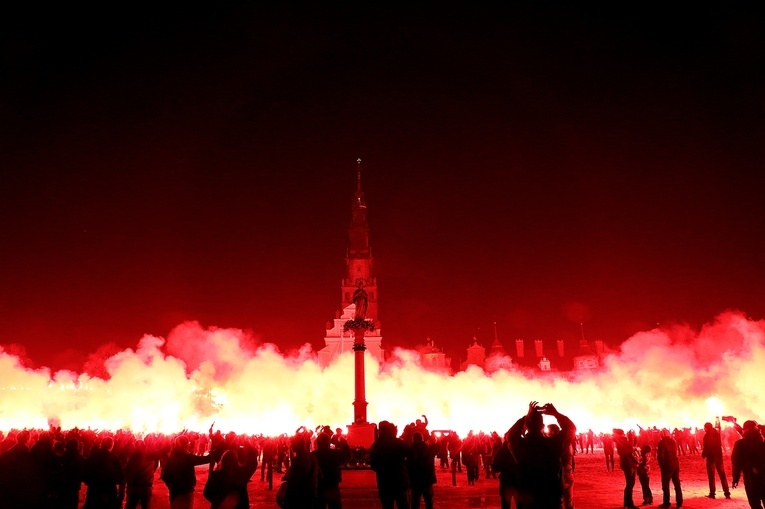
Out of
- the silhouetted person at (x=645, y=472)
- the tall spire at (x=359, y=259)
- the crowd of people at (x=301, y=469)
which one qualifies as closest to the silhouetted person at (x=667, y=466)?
the silhouetted person at (x=645, y=472)

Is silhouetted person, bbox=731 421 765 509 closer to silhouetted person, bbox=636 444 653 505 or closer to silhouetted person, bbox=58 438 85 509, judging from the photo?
silhouetted person, bbox=636 444 653 505

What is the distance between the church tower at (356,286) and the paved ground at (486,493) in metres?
47.8

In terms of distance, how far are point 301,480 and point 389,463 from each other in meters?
1.56

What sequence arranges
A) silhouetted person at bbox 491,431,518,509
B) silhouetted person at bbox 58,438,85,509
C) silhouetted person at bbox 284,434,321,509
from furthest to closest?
silhouetted person at bbox 491,431,518,509 < silhouetted person at bbox 58,438,85,509 < silhouetted person at bbox 284,434,321,509

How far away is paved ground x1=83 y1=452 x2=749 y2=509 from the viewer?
13.5 metres

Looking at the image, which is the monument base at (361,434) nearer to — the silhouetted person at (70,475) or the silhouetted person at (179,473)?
the silhouetted person at (179,473)

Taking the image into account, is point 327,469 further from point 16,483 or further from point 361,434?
point 361,434

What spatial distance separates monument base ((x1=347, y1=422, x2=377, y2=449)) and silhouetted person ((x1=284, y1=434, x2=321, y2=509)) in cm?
1535

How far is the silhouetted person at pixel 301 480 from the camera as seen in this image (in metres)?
6.95

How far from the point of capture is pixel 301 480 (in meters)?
6.98

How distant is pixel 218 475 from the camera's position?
6.77 m

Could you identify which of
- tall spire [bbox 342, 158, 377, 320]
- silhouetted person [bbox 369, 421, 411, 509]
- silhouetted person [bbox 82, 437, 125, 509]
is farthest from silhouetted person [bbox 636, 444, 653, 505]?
tall spire [bbox 342, 158, 377, 320]

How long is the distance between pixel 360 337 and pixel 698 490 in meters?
12.7

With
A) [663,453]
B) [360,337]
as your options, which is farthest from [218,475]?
[360,337]
